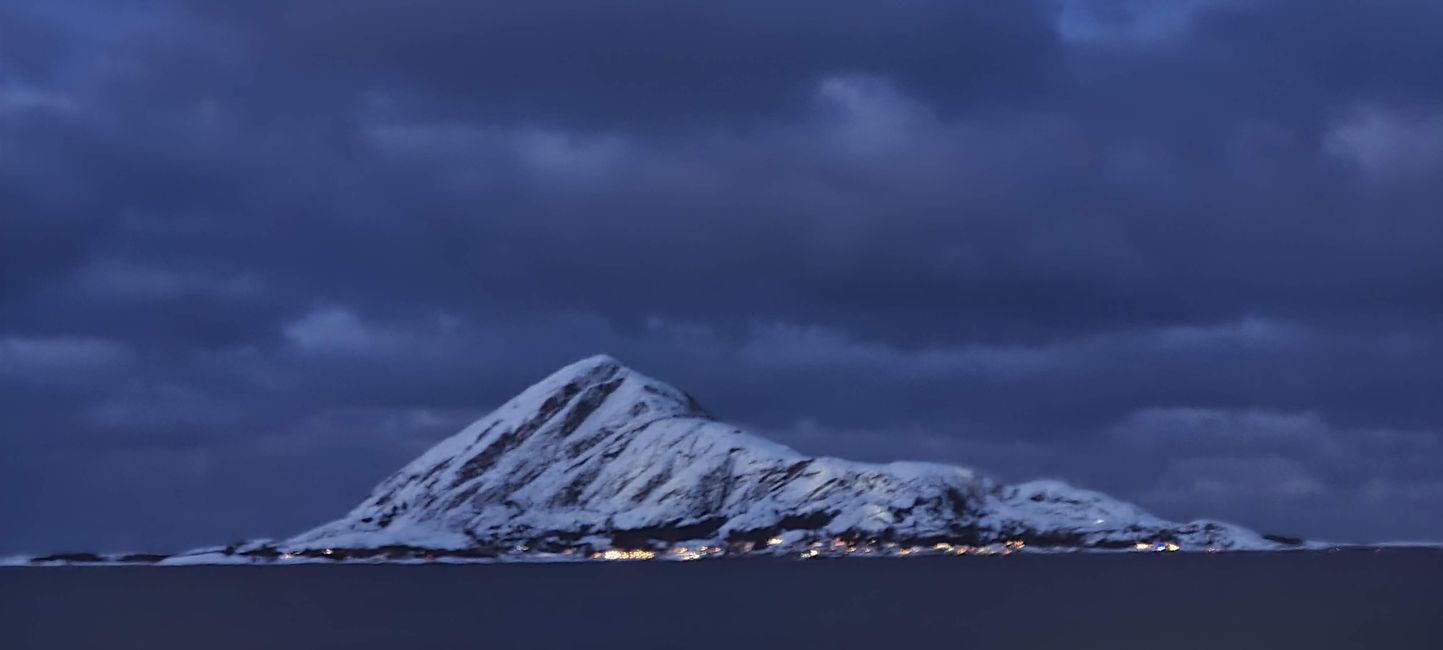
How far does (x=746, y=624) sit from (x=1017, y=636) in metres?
36.9

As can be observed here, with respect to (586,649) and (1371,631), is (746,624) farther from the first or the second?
(1371,631)

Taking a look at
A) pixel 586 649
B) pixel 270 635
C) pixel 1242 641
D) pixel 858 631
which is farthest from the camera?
pixel 270 635

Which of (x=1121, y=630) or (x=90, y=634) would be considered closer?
(x=1121, y=630)

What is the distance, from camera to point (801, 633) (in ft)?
555

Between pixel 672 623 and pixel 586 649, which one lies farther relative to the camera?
pixel 672 623

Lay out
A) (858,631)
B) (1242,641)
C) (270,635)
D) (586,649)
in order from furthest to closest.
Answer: (270,635)
(858,631)
(586,649)
(1242,641)

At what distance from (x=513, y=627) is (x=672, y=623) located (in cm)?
1882

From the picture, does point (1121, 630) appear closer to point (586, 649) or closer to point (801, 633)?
point (801, 633)

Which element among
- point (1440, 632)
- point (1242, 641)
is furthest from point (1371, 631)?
point (1242, 641)

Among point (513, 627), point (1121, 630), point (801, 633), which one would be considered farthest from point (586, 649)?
point (1121, 630)

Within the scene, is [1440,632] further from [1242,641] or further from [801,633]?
[801,633]

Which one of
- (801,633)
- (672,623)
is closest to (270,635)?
(672,623)

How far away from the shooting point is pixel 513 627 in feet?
632

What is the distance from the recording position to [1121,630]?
165375 millimetres
